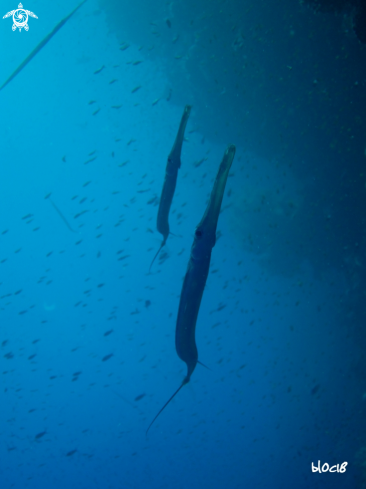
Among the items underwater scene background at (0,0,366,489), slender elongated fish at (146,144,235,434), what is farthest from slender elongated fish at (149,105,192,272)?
underwater scene background at (0,0,366,489)

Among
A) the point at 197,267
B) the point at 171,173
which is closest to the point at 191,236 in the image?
the point at 171,173

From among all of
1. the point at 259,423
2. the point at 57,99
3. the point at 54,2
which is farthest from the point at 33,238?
the point at 259,423

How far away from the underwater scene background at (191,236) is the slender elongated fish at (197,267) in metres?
6.02

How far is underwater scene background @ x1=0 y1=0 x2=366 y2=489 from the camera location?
9.72m

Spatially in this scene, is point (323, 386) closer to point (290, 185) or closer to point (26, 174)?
point (290, 185)

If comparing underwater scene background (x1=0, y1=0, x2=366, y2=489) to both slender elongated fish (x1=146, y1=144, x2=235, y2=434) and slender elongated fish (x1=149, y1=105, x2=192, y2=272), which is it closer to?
slender elongated fish (x1=149, y1=105, x2=192, y2=272)

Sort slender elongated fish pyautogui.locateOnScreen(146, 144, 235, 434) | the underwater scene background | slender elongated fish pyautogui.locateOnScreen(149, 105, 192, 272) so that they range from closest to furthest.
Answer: slender elongated fish pyautogui.locateOnScreen(146, 144, 235, 434)
slender elongated fish pyautogui.locateOnScreen(149, 105, 192, 272)
the underwater scene background

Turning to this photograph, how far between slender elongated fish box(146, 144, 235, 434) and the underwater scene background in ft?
19.8

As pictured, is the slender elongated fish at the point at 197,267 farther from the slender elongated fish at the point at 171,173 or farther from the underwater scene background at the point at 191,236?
the underwater scene background at the point at 191,236

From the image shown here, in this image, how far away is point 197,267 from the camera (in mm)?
2863

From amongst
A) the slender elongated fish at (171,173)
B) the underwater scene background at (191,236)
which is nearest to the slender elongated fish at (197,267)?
the slender elongated fish at (171,173)

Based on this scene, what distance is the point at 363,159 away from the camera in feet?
32.8

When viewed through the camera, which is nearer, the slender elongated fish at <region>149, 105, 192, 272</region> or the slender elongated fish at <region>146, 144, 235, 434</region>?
the slender elongated fish at <region>146, 144, 235, 434</region>

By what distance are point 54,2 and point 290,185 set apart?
11.1 metres
